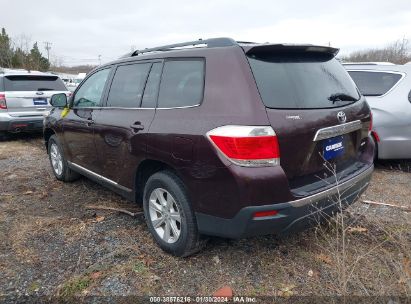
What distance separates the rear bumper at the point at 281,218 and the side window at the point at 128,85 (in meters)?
1.39

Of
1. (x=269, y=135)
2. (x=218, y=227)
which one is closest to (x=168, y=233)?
(x=218, y=227)

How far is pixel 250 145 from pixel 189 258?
1270 mm

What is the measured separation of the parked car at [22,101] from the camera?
804 centimetres

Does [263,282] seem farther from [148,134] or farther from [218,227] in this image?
[148,134]

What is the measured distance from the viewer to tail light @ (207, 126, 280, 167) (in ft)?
7.85

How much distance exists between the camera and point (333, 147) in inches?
112

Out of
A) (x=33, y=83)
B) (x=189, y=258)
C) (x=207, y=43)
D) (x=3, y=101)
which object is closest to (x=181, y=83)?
(x=207, y=43)

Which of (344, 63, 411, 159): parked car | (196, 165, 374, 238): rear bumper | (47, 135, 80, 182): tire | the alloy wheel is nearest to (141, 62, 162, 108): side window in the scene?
the alloy wheel

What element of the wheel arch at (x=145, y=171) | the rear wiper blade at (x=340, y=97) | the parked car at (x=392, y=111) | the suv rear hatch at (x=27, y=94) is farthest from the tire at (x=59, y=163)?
the parked car at (x=392, y=111)

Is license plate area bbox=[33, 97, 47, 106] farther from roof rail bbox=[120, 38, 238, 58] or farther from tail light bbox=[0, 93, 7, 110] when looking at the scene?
roof rail bbox=[120, 38, 238, 58]

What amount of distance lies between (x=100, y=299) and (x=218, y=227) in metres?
1.01

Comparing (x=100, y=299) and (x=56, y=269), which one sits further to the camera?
(x=56, y=269)

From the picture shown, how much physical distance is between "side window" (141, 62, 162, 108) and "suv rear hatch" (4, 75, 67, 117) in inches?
240

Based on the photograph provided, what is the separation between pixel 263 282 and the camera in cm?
277
